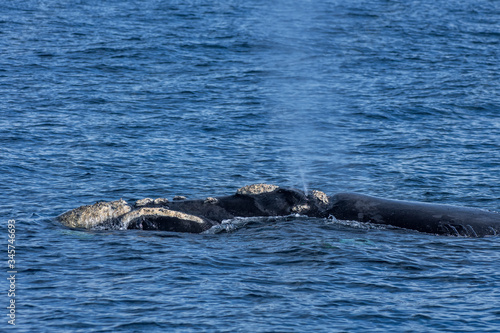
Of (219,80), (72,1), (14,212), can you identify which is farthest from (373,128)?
(72,1)

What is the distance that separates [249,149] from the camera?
101ft

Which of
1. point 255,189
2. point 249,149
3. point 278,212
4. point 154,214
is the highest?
point 255,189

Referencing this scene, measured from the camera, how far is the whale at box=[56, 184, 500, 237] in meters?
19.6

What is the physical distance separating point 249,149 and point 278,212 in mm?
10575

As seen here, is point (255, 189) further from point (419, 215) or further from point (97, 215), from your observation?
point (419, 215)

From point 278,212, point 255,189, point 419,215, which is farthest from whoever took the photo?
point 255,189

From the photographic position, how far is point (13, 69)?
139ft

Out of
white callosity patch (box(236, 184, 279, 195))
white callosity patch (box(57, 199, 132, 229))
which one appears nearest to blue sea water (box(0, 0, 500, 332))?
white callosity patch (box(57, 199, 132, 229))

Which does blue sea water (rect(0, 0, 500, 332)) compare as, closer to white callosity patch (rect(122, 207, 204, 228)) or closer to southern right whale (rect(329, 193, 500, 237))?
southern right whale (rect(329, 193, 500, 237))

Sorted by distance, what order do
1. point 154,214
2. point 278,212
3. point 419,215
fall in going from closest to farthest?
point 419,215 → point 154,214 → point 278,212

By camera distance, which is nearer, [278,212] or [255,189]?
[278,212]

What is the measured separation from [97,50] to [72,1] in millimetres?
16370

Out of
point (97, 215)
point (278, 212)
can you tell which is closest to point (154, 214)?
point (97, 215)

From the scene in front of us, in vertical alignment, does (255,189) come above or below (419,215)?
above
